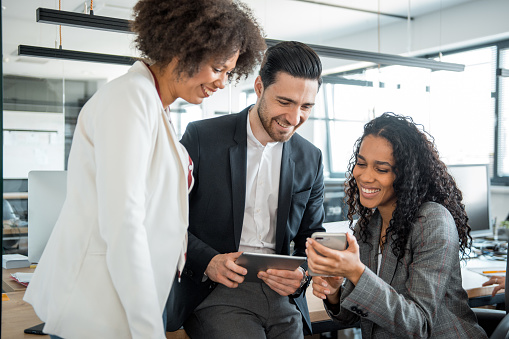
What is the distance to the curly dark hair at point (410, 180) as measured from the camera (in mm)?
1845

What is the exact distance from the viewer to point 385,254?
1.89 meters

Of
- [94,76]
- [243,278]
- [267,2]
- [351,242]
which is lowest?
[243,278]

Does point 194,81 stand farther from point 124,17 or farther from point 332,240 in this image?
point 124,17

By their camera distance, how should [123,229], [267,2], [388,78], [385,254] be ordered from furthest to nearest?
1. [388,78]
2. [267,2]
3. [385,254]
4. [123,229]

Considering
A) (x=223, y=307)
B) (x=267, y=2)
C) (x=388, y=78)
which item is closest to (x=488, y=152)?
(x=388, y=78)

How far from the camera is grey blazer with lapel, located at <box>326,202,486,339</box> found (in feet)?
5.38

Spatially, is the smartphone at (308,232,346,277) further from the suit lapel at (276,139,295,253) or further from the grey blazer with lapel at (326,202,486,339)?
the suit lapel at (276,139,295,253)

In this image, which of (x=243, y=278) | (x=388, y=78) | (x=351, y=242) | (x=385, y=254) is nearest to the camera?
(x=351, y=242)

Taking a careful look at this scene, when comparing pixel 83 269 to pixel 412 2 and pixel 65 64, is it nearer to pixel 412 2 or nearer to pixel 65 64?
pixel 65 64

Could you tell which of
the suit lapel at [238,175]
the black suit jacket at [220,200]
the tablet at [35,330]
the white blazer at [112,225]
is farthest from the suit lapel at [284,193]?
the tablet at [35,330]

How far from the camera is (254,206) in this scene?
196 centimetres

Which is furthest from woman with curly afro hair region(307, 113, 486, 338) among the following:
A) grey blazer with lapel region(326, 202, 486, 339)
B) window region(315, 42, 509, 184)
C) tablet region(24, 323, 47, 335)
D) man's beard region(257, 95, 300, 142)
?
window region(315, 42, 509, 184)

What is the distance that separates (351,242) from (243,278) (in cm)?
39

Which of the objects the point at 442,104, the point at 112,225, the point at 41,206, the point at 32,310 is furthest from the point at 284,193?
the point at 442,104
